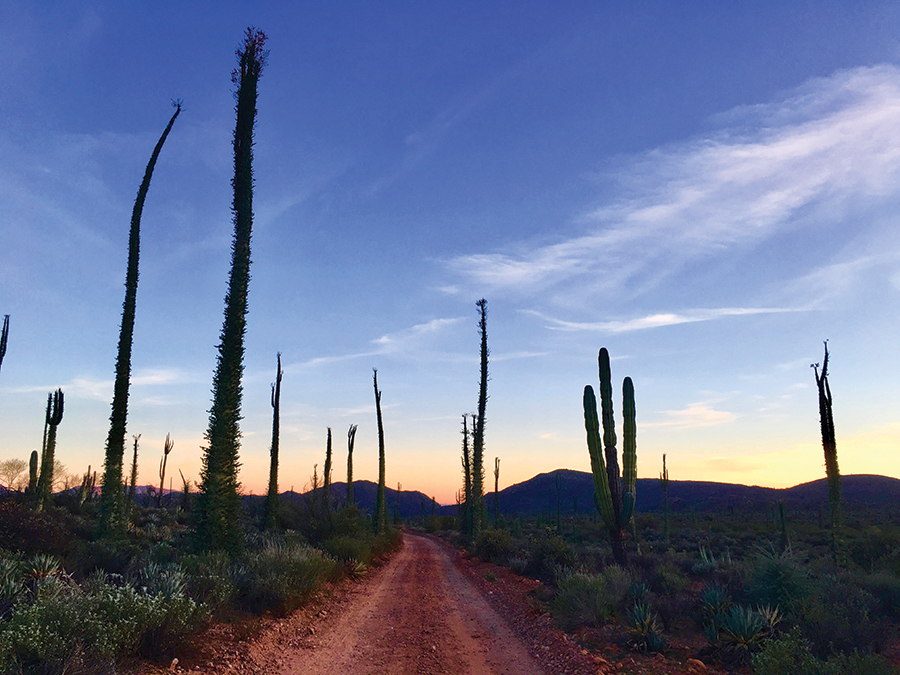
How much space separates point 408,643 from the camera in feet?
29.2

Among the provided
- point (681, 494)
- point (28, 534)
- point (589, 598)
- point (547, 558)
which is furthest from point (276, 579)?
point (681, 494)

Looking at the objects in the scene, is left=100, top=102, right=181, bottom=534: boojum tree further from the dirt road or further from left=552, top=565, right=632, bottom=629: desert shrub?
left=552, top=565, right=632, bottom=629: desert shrub

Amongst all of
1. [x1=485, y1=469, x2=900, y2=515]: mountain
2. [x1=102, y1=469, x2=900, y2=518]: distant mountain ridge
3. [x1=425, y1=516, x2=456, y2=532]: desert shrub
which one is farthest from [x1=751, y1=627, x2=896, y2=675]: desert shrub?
[x1=485, y1=469, x2=900, y2=515]: mountain

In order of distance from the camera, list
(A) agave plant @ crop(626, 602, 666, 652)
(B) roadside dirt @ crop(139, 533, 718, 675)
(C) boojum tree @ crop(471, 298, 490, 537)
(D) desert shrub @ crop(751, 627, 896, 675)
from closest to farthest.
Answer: (D) desert shrub @ crop(751, 627, 896, 675) → (B) roadside dirt @ crop(139, 533, 718, 675) → (A) agave plant @ crop(626, 602, 666, 652) → (C) boojum tree @ crop(471, 298, 490, 537)

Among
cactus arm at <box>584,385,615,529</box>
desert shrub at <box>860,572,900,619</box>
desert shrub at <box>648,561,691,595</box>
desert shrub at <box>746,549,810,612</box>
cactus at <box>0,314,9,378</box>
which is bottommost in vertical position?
desert shrub at <box>648,561,691,595</box>

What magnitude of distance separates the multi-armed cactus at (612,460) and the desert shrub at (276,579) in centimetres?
835

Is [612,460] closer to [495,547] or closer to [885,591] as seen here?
[885,591]

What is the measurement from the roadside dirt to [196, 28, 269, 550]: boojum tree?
10.5ft

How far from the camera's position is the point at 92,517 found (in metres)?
25.1

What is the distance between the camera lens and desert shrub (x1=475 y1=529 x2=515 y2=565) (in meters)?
22.7

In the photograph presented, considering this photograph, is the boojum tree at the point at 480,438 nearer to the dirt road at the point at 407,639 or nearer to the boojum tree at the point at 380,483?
the boojum tree at the point at 380,483

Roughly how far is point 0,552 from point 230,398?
17.8ft

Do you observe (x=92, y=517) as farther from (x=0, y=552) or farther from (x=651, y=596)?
(x=651, y=596)

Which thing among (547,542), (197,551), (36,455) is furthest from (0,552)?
(36,455)
